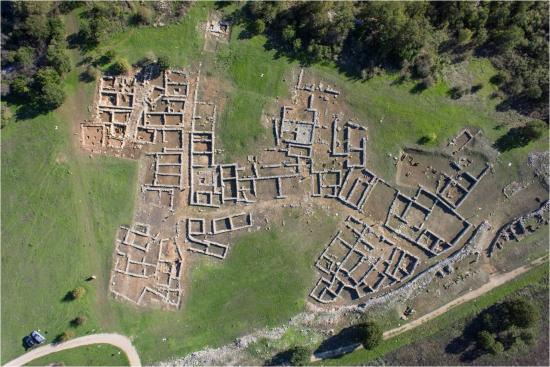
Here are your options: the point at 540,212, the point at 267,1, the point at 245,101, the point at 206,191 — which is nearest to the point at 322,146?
the point at 245,101

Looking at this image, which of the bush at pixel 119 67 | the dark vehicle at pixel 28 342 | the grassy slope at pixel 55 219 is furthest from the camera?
the bush at pixel 119 67

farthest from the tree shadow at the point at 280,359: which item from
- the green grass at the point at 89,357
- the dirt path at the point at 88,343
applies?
the green grass at the point at 89,357

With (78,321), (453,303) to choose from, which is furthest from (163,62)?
(453,303)

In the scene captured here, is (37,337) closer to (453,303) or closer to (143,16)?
(143,16)

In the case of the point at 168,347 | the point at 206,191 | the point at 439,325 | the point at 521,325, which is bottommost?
the point at 168,347

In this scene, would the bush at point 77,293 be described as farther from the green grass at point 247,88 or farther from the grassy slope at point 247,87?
the grassy slope at point 247,87

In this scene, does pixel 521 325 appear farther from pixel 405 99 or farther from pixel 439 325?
pixel 405 99

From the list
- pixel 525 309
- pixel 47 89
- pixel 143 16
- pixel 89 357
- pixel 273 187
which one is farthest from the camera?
pixel 273 187
